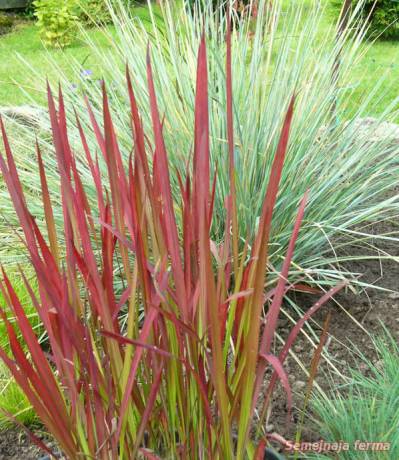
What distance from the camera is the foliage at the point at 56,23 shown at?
7465mm

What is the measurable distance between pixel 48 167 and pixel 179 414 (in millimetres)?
1563

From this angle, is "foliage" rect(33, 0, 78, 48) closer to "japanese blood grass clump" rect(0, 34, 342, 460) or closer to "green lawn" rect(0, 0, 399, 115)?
"green lawn" rect(0, 0, 399, 115)

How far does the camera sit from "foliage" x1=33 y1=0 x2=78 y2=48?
24.5 feet

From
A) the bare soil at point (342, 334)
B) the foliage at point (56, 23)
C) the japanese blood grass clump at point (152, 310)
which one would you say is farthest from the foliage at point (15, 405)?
the foliage at point (56, 23)

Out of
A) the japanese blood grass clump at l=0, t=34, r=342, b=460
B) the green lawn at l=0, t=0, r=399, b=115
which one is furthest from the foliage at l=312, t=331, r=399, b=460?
the green lawn at l=0, t=0, r=399, b=115

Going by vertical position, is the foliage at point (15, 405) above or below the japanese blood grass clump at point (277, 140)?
below

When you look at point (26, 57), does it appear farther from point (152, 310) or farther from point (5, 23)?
point (152, 310)

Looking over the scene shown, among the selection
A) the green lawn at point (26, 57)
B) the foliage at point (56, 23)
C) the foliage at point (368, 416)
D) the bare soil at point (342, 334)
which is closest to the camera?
the foliage at point (368, 416)

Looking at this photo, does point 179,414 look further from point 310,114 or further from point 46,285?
point 310,114

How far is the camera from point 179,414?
1.11 m

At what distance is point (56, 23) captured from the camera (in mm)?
7496

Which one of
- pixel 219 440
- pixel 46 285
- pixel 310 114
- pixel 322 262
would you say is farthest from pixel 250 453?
pixel 310 114

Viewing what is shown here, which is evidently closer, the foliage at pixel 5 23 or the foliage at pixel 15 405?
the foliage at pixel 15 405

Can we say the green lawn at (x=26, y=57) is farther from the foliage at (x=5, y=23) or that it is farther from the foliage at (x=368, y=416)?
the foliage at (x=368, y=416)
